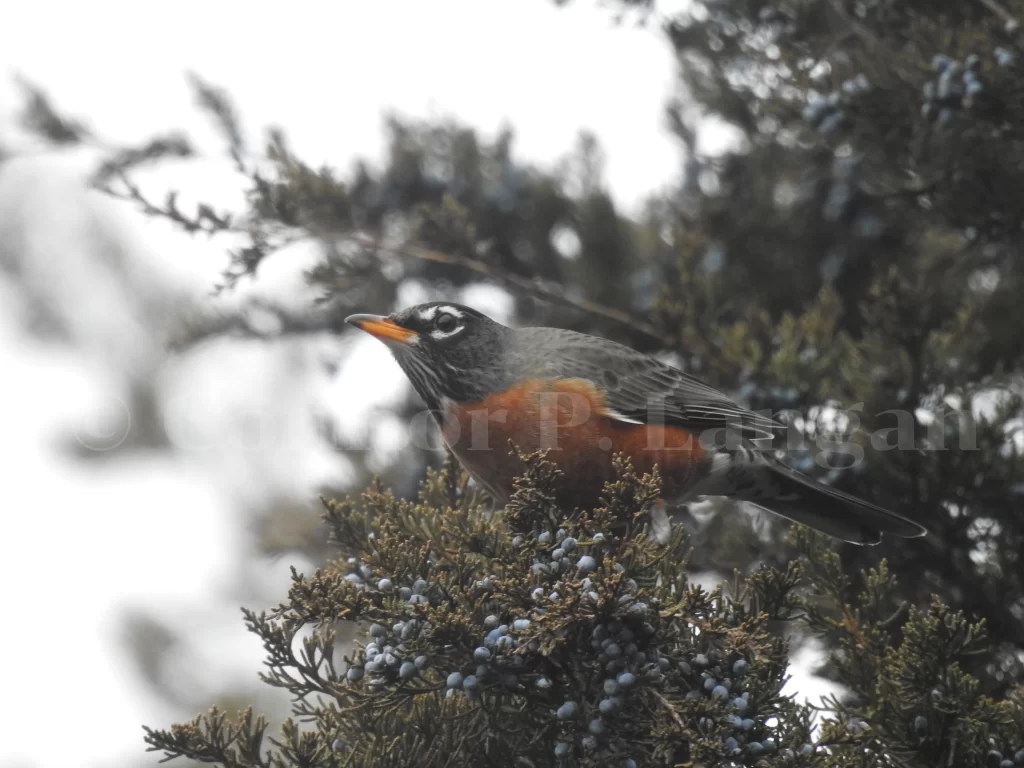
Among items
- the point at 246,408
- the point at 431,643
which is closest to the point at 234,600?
the point at 246,408

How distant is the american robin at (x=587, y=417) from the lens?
374 centimetres

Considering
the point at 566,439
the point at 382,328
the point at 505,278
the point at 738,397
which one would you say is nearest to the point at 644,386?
the point at 738,397

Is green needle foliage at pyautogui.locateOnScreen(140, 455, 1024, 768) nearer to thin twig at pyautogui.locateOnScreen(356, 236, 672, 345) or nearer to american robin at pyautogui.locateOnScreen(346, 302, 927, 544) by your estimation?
american robin at pyautogui.locateOnScreen(346, 302, 927, 544)

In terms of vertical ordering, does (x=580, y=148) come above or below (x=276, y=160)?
above

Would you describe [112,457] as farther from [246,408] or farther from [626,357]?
[626,357]

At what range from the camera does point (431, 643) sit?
2.51 meters

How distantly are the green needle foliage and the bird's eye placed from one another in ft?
5.48

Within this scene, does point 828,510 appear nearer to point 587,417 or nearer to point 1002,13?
point 587,417

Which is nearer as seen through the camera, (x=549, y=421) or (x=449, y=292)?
(x=549, y=421)

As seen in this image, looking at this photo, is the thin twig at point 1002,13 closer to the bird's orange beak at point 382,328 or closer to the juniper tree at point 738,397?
the juniper tree at point 738,397

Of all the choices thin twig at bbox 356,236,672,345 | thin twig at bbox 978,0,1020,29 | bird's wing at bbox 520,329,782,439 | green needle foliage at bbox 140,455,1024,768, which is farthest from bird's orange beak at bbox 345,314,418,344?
thin twig at bbox 978,0,1020,29

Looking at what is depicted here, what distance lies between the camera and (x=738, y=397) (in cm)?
421

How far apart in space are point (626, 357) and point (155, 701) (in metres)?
3.54

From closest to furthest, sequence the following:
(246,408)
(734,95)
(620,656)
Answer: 1. (620,656)
2. (734,95)
3. (246,408)
